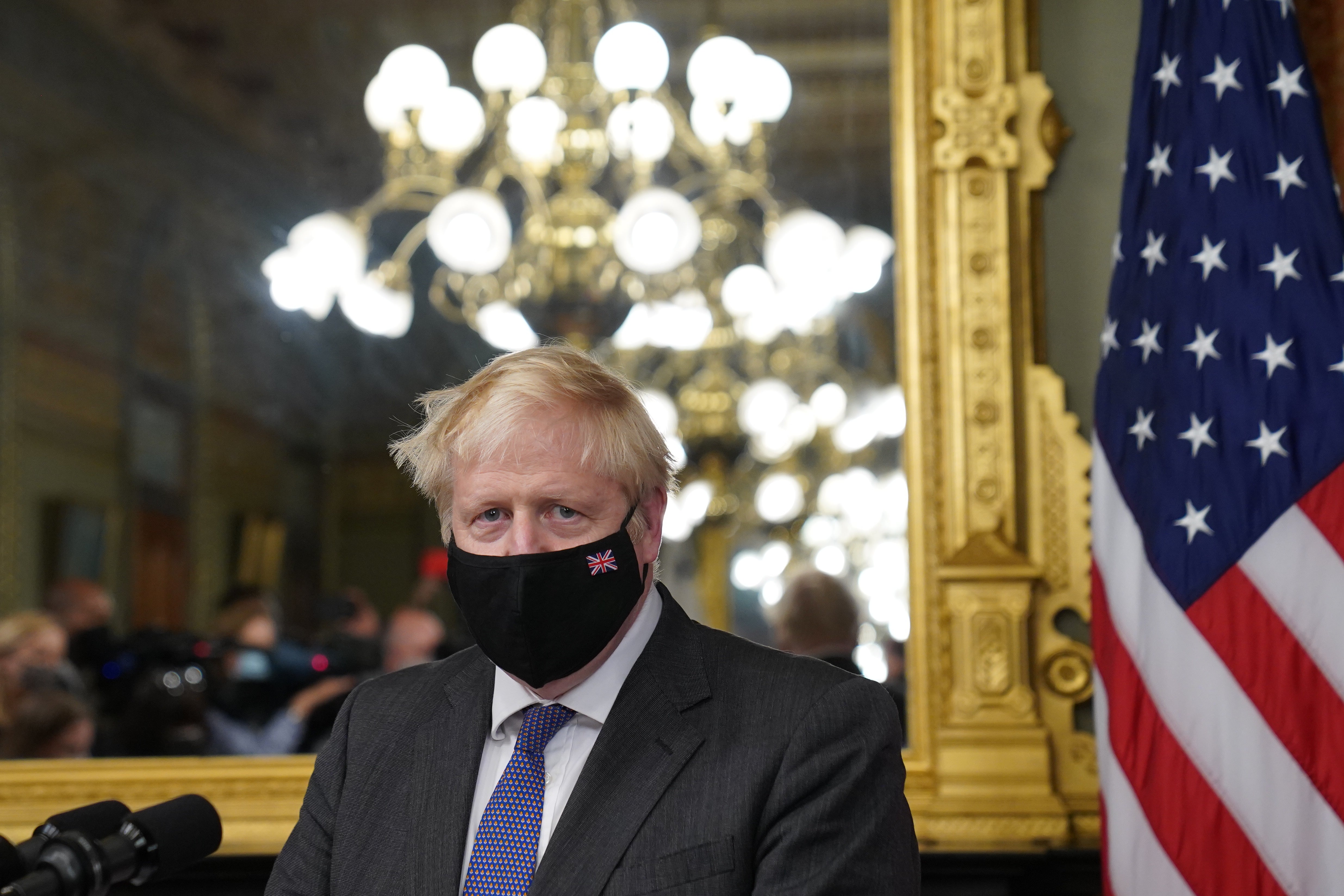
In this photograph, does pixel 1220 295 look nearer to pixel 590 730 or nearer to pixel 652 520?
pixel 652 520

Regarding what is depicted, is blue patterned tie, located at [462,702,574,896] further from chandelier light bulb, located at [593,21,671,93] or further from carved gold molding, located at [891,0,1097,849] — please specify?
chandelier light bulb, located at [593,21,671,93]

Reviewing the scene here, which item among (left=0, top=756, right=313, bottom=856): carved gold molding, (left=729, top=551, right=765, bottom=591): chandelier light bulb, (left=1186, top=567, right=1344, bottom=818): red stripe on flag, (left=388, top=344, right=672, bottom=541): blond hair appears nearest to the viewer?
(left=388, top=344, right=672, bottom=541): blond hair

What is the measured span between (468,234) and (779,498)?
4.12 ft

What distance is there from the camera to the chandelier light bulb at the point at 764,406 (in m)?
3.97

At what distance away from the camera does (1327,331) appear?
2922 millimetres

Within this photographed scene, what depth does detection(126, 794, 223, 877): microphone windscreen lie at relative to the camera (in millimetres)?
1708

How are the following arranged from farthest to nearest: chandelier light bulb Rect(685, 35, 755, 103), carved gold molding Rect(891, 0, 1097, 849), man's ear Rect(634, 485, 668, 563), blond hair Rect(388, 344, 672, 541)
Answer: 1. chandelier light bulb Rect(685, 35, 755, 103)
2. carved gold molding Rect(891, 0, 1097, 849)
3. man's ear Rect(634, 485, 668, 563)
4. blond hair Rect(388, 344, 672, 541)

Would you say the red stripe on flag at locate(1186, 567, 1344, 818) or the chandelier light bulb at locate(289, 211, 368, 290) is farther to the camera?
the chandelier light bulb at locate(289, 211, 368, 290)

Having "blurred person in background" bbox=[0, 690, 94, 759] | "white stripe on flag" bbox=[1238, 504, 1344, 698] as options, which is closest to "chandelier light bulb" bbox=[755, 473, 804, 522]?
"white stripe on flag" bbox=[1238, 504, 1344, 698]

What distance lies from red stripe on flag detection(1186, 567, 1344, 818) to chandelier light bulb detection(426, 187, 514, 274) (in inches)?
89.2

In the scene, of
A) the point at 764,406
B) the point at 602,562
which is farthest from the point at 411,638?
the point at 602,562

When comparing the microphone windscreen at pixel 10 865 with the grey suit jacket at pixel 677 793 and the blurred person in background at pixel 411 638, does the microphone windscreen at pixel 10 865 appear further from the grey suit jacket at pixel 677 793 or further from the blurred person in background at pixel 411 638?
the blurred person in background at pixel 411 638

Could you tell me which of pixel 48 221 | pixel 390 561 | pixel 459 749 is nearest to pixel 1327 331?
pixel 459 749

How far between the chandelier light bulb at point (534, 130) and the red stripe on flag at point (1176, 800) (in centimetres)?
229
